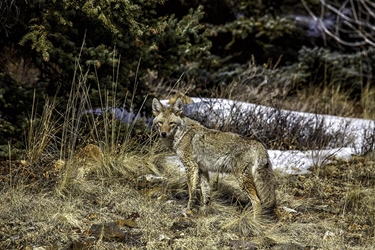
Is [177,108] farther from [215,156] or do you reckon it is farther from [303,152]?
[303,152]

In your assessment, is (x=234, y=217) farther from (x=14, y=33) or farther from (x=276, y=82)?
(x=276, y=82)

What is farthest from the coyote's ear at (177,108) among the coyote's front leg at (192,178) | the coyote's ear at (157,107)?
the coyote's front leg at (192,178)

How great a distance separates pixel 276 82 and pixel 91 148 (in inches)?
236

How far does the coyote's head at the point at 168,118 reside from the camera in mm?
6836

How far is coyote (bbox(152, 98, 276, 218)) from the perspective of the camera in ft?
21.2

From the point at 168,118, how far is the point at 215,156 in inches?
27.9

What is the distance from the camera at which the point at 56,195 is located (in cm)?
662

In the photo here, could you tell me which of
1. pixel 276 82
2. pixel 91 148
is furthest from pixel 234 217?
pixel 276 82

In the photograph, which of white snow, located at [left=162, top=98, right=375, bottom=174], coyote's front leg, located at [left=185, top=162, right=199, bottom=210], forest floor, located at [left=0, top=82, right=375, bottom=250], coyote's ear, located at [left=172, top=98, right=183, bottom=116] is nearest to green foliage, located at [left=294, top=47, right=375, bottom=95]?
white snow, located at [left=162, top=98, right=375, bottom=174]

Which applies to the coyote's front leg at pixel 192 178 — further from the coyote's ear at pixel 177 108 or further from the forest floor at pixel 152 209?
the coyote's ear at pixel 177 108

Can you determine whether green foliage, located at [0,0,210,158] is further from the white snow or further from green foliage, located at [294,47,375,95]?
green foliage, located at [294,47,375,95]

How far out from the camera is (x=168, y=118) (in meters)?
6.90

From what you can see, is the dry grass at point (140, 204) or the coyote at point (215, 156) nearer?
the dry grass at point (140, 204)

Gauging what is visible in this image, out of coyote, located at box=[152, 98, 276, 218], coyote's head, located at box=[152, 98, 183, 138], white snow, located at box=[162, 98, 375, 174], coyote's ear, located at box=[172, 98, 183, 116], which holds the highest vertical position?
coyote's ear, located at box=[172, 98, 183, 116]
